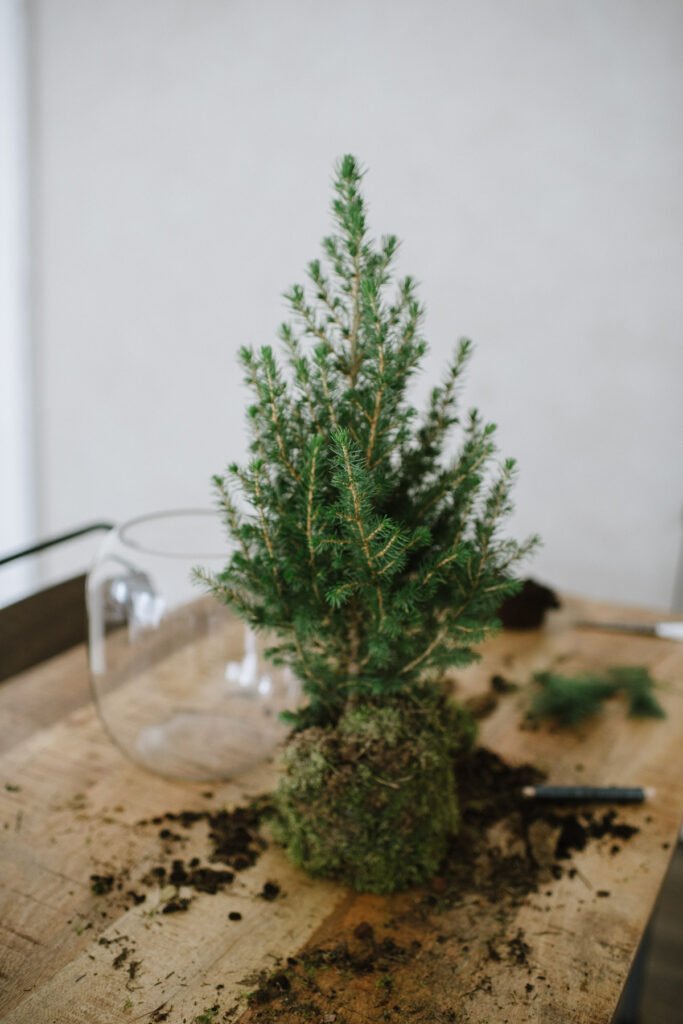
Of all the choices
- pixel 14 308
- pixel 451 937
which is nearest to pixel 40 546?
pixel 451 937

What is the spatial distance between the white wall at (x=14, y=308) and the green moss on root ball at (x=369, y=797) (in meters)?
2.29

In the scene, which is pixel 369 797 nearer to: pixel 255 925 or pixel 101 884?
pixel 255 925

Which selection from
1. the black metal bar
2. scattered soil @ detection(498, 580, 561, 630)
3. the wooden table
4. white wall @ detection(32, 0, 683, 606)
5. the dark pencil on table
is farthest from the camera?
white wall @ detection(32, 0, 683, 606)

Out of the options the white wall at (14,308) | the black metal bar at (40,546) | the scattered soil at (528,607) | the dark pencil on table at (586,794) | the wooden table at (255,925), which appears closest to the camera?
the wooden table at (255,925)

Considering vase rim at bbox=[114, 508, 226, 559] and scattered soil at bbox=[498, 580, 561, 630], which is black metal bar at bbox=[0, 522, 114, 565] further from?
scattered soil at bbox=[498, 580, 561, 630]

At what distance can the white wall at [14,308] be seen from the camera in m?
2.73

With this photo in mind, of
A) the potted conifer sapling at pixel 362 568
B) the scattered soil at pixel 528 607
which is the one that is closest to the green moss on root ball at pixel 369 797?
the potted conifer sapling at pixel 362 568

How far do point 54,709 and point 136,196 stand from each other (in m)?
1.93

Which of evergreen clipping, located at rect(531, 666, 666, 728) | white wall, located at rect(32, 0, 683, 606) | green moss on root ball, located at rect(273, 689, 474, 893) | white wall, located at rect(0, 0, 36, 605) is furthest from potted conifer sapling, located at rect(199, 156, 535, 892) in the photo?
white wall, located at rect(0, 0, 36, 605)

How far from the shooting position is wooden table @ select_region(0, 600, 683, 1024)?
730 mm

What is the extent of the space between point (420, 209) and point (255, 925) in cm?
191

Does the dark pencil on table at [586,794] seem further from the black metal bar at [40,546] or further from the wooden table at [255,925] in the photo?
the black metal bar at [40,546]

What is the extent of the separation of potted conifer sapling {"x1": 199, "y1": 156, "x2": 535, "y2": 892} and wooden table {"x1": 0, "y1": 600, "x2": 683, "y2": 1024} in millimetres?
68

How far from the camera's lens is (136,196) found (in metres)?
2.71
